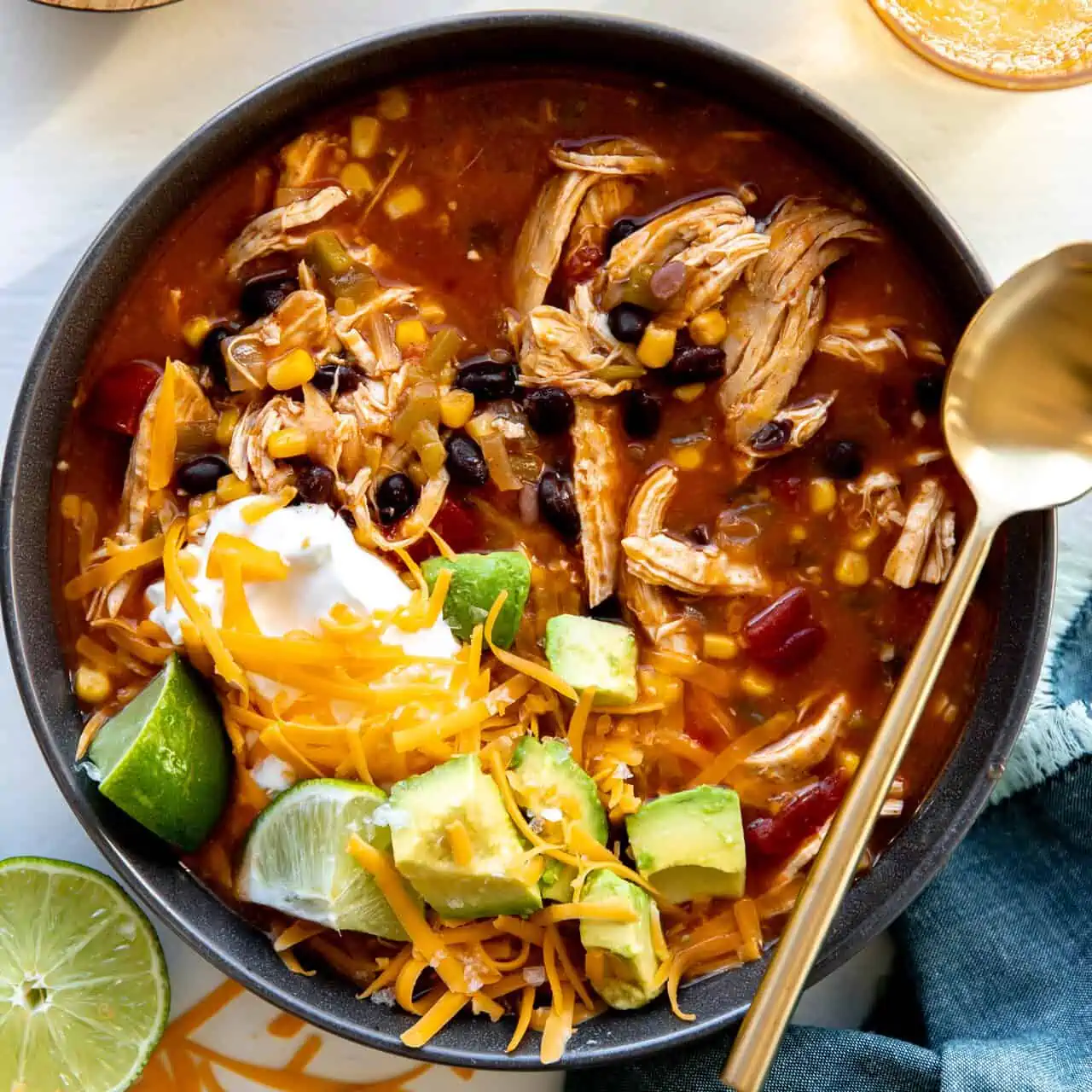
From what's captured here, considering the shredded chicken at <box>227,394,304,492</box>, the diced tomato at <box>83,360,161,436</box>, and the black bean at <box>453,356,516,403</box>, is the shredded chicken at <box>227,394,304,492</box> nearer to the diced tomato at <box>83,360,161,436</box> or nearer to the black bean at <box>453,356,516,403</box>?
the diced tomato at <box>83,360,161,436</box>

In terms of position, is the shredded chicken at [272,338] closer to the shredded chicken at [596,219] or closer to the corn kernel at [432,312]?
the corn kernel at [432,312]

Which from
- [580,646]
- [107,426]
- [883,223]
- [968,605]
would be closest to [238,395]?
[107,426]

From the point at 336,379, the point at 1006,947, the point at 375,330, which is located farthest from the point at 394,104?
the point at 1006,947

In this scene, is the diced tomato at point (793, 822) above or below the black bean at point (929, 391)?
below

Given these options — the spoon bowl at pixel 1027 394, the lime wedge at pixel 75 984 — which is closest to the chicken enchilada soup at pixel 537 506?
the spoon bowl at pixel 1027 394

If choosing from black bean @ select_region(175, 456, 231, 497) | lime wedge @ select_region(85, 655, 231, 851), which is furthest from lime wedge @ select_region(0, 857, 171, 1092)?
black bean @ select_region(175, 456, 231, 497)

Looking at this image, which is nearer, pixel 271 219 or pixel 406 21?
pixel 271 219

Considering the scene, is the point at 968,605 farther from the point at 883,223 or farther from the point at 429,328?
the point at 429,328
